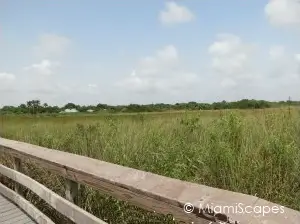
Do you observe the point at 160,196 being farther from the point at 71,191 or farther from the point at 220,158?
the point at 71,191

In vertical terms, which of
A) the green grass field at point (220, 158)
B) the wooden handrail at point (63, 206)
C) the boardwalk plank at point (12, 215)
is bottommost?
the boardwalk plank at point (12, 215)

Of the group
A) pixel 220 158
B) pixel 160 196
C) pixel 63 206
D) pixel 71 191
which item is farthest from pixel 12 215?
pixel 160 196

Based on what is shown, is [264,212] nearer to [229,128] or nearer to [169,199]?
[169,199]

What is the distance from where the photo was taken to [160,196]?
219 cm

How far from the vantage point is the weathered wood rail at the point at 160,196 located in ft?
5.59

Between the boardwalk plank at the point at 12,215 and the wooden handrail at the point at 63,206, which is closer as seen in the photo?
the wooden handrail at the point at 63,206

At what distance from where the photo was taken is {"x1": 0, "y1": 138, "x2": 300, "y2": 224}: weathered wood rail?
1704 mm

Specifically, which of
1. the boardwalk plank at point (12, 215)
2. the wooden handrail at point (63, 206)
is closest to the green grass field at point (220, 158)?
the wooden handrail at point (63, 206)

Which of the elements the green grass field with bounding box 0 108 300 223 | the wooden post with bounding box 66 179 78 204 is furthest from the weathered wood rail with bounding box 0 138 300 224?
the green grass field with bounding box 0 108 300 223

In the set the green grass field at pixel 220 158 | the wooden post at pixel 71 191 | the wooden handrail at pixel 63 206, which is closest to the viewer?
the wooden handrail at pixel 63 206

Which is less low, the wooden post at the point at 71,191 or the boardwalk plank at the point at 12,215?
the wooden post at the point at 71,191

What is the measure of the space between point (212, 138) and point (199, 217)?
2.34 meters

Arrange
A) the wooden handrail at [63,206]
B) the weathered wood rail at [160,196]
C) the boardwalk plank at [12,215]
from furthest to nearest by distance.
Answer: the boardwalk plank at [12,215], the wooden handrail at [63,206], the weathered wood rail at [160,196]

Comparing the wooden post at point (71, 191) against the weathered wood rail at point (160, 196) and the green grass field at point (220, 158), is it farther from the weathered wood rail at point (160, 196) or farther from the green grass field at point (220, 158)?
the green grass field at point (220, 158)
